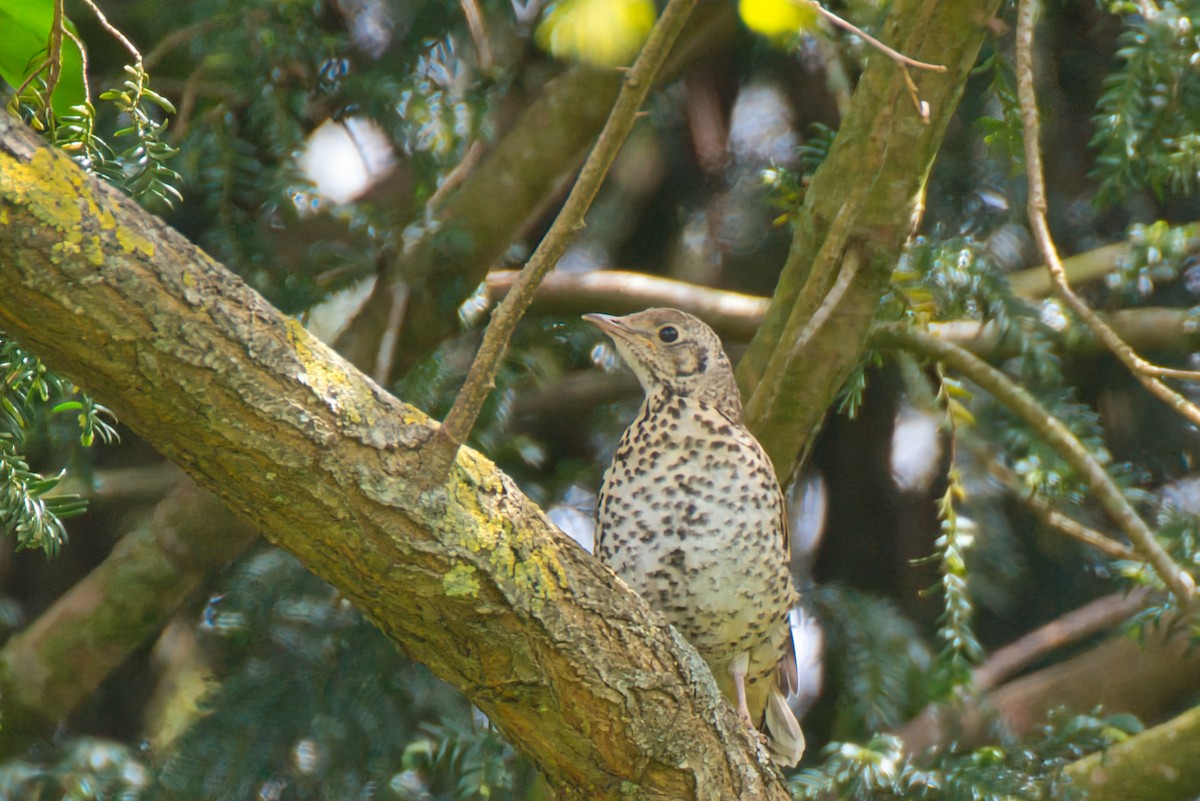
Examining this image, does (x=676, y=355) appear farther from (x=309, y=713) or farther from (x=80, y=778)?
(x=80, y=778)

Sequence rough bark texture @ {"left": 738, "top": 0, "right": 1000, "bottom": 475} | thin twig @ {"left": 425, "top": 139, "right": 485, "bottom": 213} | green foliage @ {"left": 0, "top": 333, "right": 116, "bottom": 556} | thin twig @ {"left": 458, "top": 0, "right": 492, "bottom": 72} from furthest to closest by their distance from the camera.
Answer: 1. thin twig @ {"left": 425, "top": 139, "right": 485, "bottom": 213}
2. thin twig @ {"left": 458, "top": 0, "right": 492, "bottom": 72}
3. rough bark texture @ {"left": 738, "top": 0, "right": 1000, "bottom": 475}
4. green foliage @ {"left": 0, "top": 333, "right": 116, "bottom": 556}

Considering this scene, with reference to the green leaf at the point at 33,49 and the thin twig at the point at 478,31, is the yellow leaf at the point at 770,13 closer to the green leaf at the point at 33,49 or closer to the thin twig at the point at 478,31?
the green leaf at the point at 33,49

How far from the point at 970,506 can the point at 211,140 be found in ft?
7.27

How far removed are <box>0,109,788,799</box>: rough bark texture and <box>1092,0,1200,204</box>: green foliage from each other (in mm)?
1583

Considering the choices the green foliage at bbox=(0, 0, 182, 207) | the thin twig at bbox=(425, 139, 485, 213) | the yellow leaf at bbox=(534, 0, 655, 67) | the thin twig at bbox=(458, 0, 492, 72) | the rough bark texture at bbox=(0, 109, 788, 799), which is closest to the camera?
the yellow leaf at bbox=(534, 0, 655, 67)

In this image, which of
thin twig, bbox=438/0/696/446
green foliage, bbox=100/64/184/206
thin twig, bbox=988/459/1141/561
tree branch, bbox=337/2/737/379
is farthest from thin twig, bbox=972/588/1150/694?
green foliage, bbox=100/64/184/206

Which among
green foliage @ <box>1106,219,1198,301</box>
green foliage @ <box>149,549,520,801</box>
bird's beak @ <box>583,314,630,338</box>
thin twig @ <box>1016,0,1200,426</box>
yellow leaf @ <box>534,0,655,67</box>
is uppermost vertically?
green foliage @ <box>1106,219,1198,301</box>

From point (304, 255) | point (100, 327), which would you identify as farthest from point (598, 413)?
point (100, 327)

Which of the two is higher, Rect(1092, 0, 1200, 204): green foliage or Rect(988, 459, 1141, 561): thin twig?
Rect(1092, 0, 1200, 204): green foliage

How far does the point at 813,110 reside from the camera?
4.07 meters

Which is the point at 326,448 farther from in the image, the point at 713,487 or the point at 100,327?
the point at 713,487

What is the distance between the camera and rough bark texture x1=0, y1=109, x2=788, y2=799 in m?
→ 1.40

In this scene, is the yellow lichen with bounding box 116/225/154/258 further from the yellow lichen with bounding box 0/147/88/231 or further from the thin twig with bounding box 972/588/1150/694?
the thin twig with bounding box 972/588/1150/694

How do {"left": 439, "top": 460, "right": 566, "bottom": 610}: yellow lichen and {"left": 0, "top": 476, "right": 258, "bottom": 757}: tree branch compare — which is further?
{"left": 0, "top": 476, "right": 258, "bottom": 757}: tree branch
